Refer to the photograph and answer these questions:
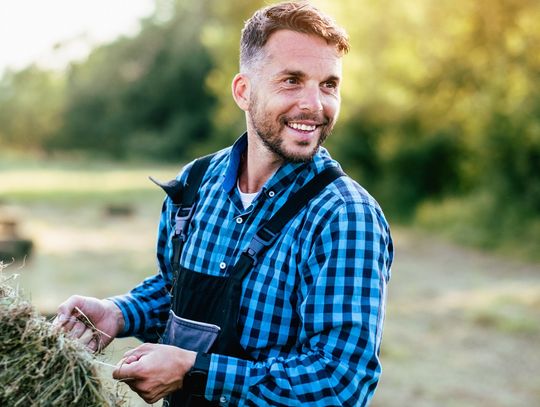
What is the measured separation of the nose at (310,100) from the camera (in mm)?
2395

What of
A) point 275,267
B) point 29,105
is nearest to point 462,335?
point 275,267

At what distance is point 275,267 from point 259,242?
90 millimetres

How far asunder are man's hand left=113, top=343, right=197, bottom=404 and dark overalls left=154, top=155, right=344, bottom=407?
148 mm

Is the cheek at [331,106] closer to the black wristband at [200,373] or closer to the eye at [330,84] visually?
the eye at [330,84]

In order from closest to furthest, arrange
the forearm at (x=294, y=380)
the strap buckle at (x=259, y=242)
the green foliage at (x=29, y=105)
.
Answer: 1. the forearm at (x=294, y=380)
2. the strap buckle at (x=259, y=242)
3. the green foliage at (x=29, y=105)

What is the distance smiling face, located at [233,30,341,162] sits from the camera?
237 cm

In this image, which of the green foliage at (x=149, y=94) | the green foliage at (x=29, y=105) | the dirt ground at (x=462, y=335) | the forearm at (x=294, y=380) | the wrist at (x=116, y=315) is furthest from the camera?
the green foliage at (x=29, y=105)

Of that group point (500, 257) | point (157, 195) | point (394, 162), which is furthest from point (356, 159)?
point (157, 195)

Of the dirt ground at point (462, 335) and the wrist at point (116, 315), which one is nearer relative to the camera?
the wrist at point (116, 315)

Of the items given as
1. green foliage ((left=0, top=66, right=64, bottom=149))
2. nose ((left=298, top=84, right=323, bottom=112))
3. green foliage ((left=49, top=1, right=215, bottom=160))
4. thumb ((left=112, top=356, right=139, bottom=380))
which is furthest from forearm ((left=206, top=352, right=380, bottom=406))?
green foliage ((left=0, top=66, right=64, bottom=149))

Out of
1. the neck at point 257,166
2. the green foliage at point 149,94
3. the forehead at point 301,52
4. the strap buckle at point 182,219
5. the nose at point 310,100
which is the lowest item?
the strap buckle at point 182,219

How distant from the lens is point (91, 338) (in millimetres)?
2469

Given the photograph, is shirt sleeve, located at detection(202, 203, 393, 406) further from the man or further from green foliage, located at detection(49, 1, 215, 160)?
green foliage, located at detection(49, 1, 215, 160)

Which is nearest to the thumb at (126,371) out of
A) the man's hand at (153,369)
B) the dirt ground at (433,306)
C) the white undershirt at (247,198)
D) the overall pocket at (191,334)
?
the man's hand at (153,369)
